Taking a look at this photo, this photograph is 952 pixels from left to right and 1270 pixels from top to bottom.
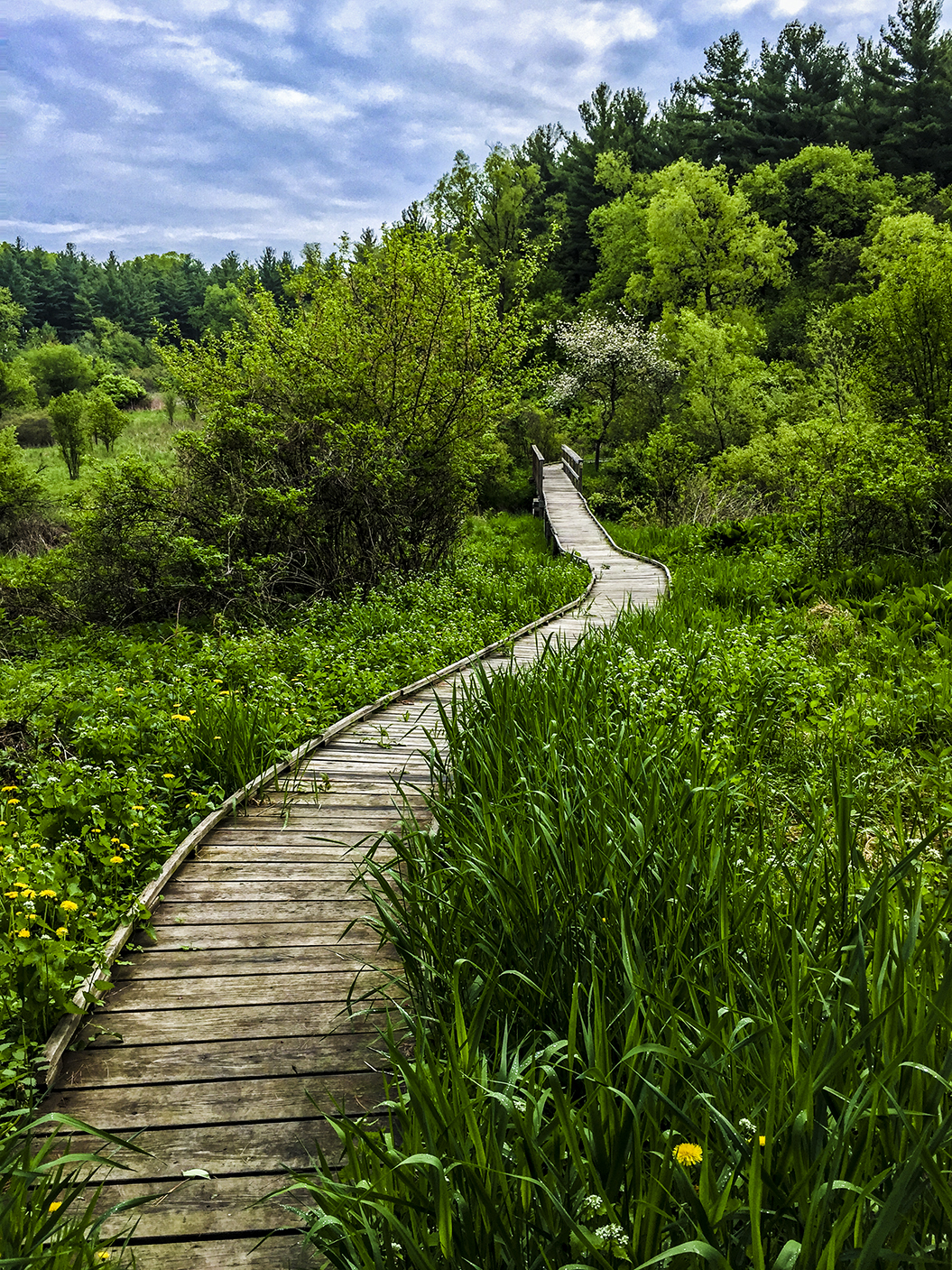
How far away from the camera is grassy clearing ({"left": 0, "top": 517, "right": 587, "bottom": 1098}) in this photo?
2594mm

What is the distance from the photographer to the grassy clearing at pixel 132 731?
2.59m

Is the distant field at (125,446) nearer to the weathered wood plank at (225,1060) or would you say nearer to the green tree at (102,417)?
the green tree at (102,417)

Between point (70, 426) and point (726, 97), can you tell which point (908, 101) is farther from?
point (70, 426)

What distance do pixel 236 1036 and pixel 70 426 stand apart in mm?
31487

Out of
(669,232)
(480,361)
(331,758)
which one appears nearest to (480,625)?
(331,758)

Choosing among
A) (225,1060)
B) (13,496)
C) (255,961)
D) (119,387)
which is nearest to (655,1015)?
(225,1060)

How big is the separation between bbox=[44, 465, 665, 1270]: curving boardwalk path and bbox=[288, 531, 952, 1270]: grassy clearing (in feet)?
0.60

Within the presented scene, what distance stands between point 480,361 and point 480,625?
474 centimetres

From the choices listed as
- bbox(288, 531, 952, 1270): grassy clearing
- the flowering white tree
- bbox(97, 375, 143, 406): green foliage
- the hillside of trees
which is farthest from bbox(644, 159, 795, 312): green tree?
bbox(288, 531, 952, 1270): grassy clearing

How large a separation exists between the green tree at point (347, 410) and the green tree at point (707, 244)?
2231 centimetres

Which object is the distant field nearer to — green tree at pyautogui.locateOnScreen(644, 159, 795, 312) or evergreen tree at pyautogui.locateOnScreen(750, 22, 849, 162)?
green tree at pyautogui.locateOnScreen(644, 159, 795, 312)

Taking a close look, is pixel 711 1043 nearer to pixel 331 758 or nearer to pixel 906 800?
pixel 906 800

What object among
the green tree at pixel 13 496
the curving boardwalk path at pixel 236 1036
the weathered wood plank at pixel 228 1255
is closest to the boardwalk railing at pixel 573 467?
the green tree at pixel 13 496

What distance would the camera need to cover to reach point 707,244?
29812 mm
